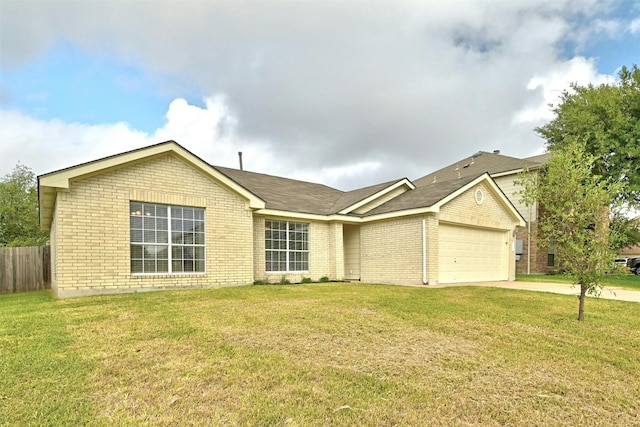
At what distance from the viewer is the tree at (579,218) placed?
6277 millimetres

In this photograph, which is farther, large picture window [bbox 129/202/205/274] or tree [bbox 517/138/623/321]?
large picture window [bbox 129/202/205/274]

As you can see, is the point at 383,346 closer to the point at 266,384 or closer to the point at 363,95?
the point at 266,384

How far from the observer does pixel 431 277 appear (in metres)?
12.8

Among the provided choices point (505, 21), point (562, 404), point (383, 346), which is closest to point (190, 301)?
point (383, 346)

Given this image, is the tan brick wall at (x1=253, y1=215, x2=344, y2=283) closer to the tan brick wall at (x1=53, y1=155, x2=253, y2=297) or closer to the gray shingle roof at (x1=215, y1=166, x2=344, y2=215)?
the gray shingle roof at (x1=215, y1=166, x2=344, y2=215)

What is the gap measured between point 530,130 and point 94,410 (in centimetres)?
3104

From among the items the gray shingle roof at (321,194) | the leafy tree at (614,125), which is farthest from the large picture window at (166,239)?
the leafy tree at (614,125)

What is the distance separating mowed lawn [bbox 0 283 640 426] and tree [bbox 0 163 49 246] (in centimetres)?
2555

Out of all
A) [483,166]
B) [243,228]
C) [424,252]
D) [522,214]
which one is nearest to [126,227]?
[243,228]

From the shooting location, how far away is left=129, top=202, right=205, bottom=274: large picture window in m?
9.80

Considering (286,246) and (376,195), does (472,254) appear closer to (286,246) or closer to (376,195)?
(376,195)

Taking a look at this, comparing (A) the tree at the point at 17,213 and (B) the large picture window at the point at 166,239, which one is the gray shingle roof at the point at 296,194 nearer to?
(B) the large picture window at the point at 166,239

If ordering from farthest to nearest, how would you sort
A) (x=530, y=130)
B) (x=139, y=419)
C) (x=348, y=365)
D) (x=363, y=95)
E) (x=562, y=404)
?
(x=530, y=130)
(x=363, y=95)
(x=348, y=365)
(x=562, y=404)
(x=139, y=419)

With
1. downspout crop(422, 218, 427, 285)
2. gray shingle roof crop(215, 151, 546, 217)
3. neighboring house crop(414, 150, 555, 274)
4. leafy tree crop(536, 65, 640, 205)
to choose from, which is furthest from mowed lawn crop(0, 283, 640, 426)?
leafy tree crop(536, 65, 640, 205)
